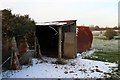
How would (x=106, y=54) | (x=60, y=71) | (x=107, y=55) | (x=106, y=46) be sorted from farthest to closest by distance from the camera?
(x=106, y=46) → (x=106, y=54) → (x=107, y=55) → (x=60, y=71)

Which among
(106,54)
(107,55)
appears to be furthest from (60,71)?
(106,54)

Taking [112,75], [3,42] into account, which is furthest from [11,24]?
[112,75]

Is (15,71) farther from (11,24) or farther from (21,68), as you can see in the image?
(11,24)

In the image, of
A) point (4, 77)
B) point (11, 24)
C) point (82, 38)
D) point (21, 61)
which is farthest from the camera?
point (82, 38)

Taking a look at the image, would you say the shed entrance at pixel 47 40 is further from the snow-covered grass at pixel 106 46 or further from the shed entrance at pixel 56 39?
the snow-covered grass at pixel 106 46

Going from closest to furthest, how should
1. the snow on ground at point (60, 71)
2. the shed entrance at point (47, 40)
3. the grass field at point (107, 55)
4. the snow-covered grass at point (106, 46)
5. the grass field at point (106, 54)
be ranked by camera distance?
the snow on ground at point (60, 71), the grass field at point (107, 55), the grass field at point (106, 54), the shed entrance at point (47, 40), the snow-covered grass at point (106, 46)

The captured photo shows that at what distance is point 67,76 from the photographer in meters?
8.47

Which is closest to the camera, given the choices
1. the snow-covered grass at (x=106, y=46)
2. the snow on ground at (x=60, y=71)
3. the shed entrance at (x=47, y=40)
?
the snow on ground at (x=60, y=71)

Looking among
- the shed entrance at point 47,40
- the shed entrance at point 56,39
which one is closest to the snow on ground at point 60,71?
the shed entrance at point 56,39

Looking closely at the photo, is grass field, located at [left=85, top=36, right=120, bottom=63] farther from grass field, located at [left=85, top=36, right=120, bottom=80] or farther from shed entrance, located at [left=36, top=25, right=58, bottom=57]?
shed entrance, located at [left=36, top=25, right=58, bottom=57]

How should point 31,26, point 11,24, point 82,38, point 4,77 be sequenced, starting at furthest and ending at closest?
point 82,38 → point 31,26 → point 11,24 → point 4,77

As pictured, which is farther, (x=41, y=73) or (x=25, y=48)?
(x=25, y=48)

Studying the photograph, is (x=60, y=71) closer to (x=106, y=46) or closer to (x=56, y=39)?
(x=56, y=39)

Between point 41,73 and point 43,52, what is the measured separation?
4.65 meters
